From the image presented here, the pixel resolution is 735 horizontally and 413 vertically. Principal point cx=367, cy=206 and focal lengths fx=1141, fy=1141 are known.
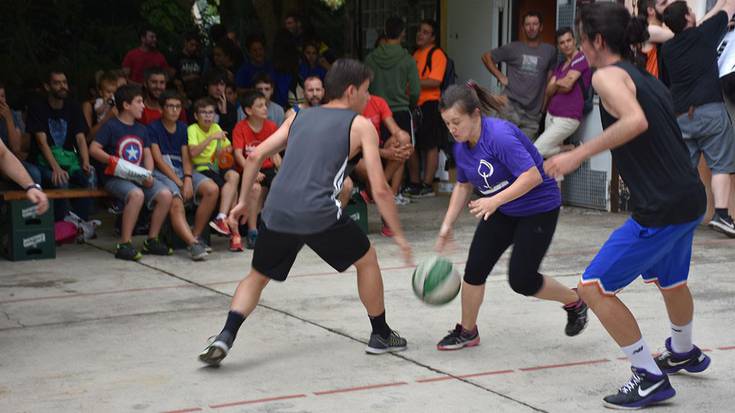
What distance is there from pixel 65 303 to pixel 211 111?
271 centimetres

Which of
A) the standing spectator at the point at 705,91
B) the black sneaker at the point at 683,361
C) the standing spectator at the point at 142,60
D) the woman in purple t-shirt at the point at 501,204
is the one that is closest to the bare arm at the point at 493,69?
the standing spectator at the point at 705,91

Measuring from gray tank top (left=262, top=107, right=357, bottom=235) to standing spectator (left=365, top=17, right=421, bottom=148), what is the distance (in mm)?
6335

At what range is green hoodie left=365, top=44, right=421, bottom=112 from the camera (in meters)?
12.3

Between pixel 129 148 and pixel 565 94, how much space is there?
451 centimetres

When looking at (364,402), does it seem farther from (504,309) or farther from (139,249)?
(139,249)

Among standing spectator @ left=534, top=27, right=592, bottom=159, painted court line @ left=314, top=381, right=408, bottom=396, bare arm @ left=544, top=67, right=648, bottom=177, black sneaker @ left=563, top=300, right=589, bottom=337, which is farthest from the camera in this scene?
standing spectator @ left=534, top=27, right=592, bottom=159

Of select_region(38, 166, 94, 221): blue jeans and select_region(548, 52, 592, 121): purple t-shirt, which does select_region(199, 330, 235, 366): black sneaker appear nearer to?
select_region(38, 166, 94, 221): blue jeans

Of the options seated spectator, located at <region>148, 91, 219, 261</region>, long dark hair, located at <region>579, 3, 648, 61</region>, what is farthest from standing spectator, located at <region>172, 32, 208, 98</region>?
long dark hair, located at <region>579, 3, 648, 61</region>

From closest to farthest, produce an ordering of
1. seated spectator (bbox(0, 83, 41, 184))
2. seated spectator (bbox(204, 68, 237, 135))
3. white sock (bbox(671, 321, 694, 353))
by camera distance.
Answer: white sock (bbox(671, 321, 694, 353)) → seated spectator (bbox(0, 83, 41, 184)) → seated spectator (bbox(204, 68, 237, 135))

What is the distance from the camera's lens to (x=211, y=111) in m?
10.0

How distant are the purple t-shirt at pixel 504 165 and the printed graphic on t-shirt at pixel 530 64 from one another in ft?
19.4

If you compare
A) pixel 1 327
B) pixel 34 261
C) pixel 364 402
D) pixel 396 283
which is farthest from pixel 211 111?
pixel 364 402

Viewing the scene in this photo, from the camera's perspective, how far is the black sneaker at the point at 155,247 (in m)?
9.71

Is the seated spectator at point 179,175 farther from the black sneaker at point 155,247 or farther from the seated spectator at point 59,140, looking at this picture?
the seated spectator at point 59,140
